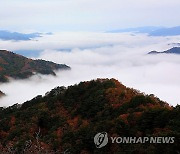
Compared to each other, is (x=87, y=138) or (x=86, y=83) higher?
(x=86, y=83)

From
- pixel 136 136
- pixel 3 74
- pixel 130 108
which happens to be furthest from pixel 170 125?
pixel 3 74

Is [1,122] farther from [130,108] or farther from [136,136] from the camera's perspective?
[136,136]

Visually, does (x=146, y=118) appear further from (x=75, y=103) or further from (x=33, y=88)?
(x=33, y=88)

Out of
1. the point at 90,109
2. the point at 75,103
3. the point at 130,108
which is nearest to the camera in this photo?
the point at 130,108

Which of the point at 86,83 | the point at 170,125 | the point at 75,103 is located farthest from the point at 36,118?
the point at 170,125

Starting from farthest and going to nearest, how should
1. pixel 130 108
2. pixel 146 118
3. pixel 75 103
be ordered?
pixel 75 103 → pixel 130 108 → pixel 146 118

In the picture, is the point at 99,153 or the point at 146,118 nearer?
the point at 99,153

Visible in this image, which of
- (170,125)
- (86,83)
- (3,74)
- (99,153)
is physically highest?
(3,74)
